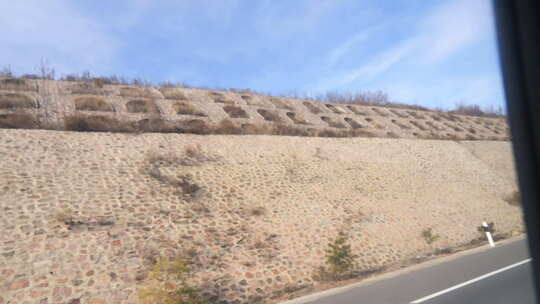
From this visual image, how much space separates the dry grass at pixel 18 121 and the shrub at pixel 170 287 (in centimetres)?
986

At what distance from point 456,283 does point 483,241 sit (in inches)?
307

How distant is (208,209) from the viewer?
11.5m

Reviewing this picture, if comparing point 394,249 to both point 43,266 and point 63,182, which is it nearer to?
point 43,266

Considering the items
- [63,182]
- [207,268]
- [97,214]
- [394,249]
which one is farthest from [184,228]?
[394,249]

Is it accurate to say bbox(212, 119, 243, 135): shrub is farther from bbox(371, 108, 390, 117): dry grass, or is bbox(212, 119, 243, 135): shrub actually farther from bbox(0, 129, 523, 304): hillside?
bbox(371, 108, 390, 117): dry grass

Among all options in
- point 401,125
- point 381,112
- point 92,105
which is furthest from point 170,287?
point 381,112

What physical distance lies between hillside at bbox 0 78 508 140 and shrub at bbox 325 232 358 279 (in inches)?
414

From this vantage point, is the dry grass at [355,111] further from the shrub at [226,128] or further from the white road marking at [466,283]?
the white road marking at [466,283]

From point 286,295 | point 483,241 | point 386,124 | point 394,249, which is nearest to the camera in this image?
point 286,295

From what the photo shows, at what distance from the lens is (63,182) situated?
10.5 metres

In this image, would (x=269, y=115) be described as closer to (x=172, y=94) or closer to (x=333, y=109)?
(x=172, y=94)

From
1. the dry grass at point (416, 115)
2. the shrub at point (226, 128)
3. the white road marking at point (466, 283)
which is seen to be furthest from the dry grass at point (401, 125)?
the white road marking at point (466, 283)

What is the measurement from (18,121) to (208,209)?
374 inches

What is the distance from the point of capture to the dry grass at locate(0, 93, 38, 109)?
15.3 metres
